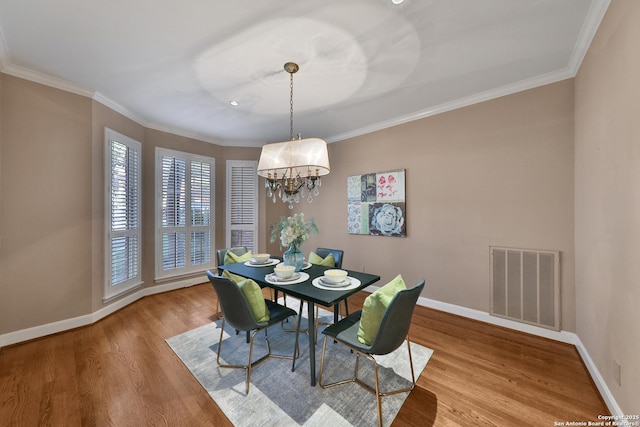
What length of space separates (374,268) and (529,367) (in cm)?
212

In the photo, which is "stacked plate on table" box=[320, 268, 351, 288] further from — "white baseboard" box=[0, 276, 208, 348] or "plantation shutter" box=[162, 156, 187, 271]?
"plantation shutter" box=[162, 156, 187, 271]

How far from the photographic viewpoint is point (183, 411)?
167 cm

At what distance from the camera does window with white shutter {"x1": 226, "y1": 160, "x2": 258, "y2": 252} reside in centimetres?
484

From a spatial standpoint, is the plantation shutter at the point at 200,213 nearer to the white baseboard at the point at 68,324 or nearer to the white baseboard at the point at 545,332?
the white baseboard at the point at 68,324

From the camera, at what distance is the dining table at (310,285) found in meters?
1.85

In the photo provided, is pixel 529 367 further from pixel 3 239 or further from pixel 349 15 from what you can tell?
pixel 3 239

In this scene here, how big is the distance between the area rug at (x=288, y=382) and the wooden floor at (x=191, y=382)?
0.10m

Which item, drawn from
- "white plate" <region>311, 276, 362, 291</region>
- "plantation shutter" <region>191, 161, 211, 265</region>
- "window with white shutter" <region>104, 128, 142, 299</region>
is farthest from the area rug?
"plantation shutter" <region>191, 161, 211, 265</region>

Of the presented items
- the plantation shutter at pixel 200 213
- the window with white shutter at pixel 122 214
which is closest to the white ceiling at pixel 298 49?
the window with white shutter at pixel 122 214

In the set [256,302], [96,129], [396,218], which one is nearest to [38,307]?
[96,129]

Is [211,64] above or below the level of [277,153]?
above

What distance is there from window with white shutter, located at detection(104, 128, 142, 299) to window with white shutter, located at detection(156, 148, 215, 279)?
1.14 feet

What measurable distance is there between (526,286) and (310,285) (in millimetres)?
2433

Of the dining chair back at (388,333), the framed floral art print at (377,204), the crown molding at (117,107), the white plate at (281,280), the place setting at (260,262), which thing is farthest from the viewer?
the framed floral art print at (377,204)
